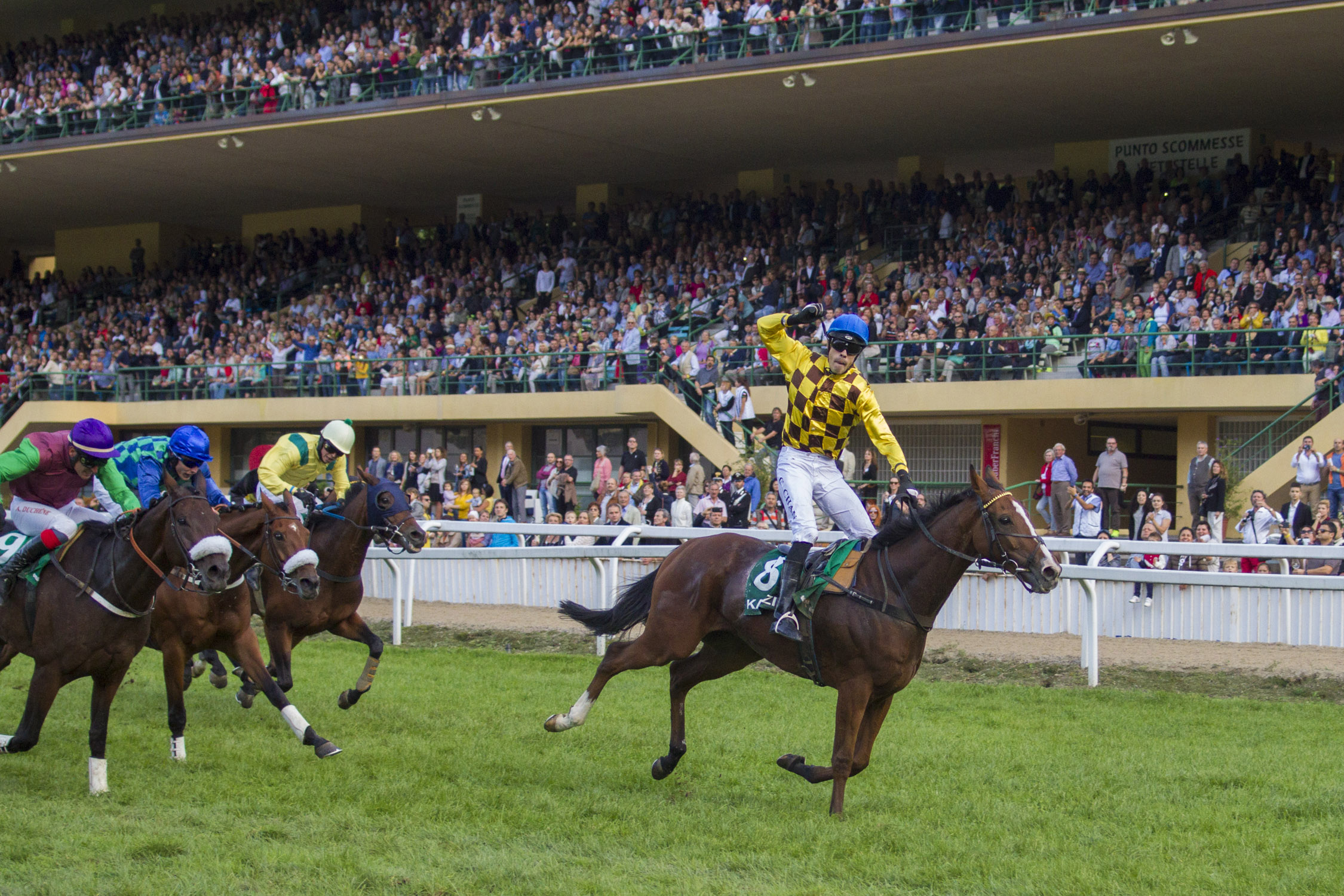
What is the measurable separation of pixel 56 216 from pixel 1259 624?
2940 cm

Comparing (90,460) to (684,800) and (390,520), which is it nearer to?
(390,520)

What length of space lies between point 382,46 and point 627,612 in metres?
19.2

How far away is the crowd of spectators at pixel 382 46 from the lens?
62.0ft

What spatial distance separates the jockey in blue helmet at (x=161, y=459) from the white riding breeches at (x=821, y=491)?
3277 mm

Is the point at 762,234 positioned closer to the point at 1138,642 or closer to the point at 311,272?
the point at 311,272

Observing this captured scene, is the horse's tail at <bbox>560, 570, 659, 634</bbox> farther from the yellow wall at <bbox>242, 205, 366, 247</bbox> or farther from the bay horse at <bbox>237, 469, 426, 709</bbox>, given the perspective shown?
the yellow wall at <bbox>242, 205, 366, 247</bbox>

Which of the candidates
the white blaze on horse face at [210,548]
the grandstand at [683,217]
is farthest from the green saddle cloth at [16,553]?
the grandstand at [683,217]

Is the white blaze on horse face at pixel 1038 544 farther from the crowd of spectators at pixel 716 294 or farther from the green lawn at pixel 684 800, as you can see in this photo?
the crowd of spectators at pixel 716 294

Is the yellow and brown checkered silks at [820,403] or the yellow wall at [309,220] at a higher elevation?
the yellow wall at [309,220]

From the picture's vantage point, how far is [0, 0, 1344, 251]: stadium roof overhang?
17.4 metres

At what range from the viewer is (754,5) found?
19719 millimetres

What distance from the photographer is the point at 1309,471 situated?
1361cm

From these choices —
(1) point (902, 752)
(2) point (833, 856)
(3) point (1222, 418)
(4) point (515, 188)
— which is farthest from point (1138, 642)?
(4) point (515, 188)

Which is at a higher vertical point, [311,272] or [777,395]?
[311,272]
